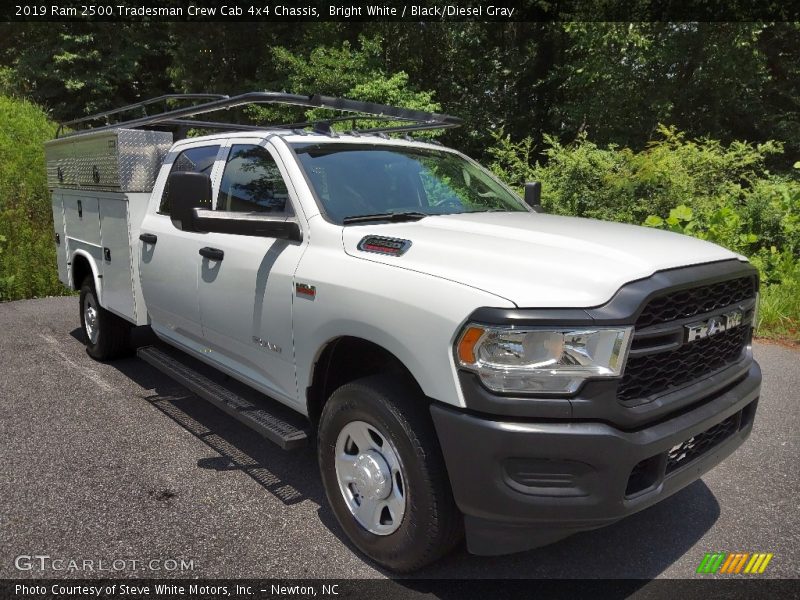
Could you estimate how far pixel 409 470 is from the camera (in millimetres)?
2520

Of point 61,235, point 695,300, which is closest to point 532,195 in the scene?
point 695,300

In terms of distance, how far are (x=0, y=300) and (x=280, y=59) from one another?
11078 mm

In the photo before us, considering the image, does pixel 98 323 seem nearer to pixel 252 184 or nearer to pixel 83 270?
pixel 83 270

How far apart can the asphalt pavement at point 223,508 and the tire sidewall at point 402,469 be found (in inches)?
6.3

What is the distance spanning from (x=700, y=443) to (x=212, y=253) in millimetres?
2838

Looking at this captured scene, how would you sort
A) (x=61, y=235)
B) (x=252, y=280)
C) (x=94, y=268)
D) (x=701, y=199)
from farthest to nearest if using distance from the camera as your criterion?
(x=701, y=199) → (x=61, y=235) → (x=94, y=268) → (x=252, y=280)

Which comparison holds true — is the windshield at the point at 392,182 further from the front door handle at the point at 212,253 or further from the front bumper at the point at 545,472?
the front bumper at the point at 545,472

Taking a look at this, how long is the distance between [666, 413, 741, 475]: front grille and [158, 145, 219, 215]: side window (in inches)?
127

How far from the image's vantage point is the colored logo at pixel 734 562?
2850 millimetres

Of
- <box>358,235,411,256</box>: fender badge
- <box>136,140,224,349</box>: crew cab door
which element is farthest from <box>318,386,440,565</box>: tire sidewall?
<box>136,140,224,349</box>: crew cab door

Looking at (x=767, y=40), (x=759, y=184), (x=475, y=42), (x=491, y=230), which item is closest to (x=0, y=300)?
(x=491, y=230)

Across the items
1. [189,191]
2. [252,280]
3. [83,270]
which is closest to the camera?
[189,191]

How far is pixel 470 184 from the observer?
13.6ft

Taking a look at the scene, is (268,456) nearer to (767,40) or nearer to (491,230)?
(491,230)
